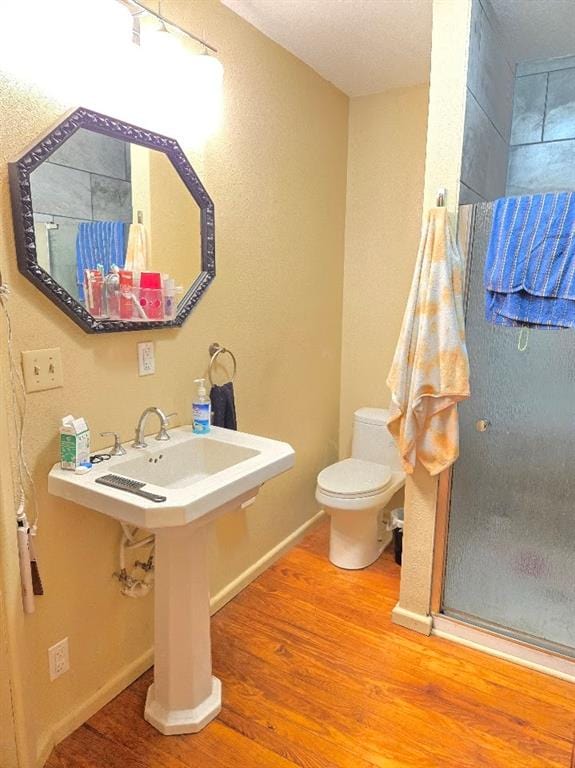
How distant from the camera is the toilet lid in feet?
7.85

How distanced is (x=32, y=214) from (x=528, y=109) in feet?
7.01

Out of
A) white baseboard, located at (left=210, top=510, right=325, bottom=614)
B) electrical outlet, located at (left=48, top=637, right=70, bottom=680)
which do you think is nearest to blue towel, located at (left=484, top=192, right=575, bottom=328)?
white baseboard, located at (left=210, top=510, right=325, bottom=614)

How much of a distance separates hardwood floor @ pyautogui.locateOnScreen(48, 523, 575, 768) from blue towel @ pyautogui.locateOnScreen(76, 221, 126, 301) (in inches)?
55.1

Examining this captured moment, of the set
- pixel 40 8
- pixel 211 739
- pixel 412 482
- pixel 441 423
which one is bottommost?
pixel 211 739

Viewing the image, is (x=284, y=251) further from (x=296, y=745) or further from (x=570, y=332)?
(x=296, y=745)

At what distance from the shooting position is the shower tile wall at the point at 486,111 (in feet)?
5.85

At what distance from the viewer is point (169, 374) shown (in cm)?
187

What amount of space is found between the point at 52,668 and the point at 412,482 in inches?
54.9

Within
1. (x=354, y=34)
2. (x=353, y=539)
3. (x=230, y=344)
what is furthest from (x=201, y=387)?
(x=354, y=34)

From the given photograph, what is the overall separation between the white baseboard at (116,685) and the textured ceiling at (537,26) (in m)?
2.51

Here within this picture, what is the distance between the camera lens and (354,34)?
2145 mm

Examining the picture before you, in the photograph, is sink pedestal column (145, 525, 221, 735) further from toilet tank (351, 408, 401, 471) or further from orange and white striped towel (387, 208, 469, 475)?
toilet tank (351, 408, 401, 471)

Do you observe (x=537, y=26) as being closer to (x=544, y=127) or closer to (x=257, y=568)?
(x=544, y=127)

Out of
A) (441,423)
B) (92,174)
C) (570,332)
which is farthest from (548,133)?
(92,174)
